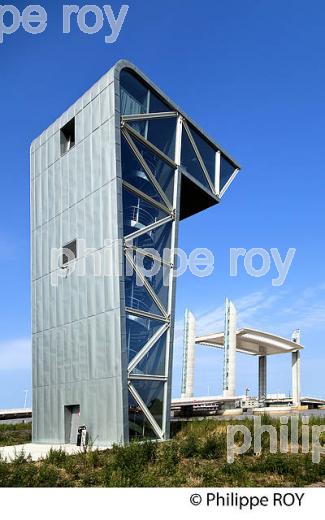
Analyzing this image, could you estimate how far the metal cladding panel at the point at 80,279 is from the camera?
2162cm

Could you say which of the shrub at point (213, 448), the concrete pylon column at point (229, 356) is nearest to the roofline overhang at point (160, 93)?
the shrub at point (213, 448)

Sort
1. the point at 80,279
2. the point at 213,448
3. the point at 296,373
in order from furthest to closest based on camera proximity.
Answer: the point at 296,373 → the point at 80,279 → the point at 213,448

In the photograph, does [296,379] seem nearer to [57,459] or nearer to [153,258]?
[153,258]

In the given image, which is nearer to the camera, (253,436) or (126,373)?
(253,436)

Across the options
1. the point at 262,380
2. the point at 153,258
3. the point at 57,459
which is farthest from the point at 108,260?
the point at 262,380

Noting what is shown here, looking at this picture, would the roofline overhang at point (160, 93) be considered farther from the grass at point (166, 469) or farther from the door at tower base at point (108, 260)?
the grass at point (166, 469)

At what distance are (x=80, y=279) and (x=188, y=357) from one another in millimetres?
43750

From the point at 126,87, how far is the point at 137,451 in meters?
17.2

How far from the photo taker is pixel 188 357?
65.2 meters

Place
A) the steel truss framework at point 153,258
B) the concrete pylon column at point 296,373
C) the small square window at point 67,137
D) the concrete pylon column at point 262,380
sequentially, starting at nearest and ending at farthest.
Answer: the steel truss framework at point 153,258, the small square window at point 67,137, the concrete pylon column at point 296,373, the concrete pylon column at point 262,380

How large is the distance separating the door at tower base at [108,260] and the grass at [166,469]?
473 centimetres

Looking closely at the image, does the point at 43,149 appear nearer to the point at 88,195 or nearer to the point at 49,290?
the point at 88,195

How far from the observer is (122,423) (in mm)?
20250
